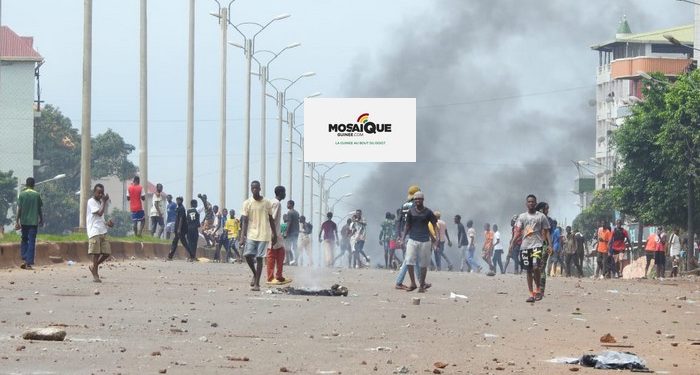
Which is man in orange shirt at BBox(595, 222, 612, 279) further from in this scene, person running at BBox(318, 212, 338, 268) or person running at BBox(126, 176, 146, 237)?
person running at BBox(126, 176, 146, 237)

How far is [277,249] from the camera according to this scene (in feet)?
83.1

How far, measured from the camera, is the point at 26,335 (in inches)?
578

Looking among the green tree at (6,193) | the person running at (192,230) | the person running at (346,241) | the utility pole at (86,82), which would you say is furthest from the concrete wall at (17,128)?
the person running at (192,230)

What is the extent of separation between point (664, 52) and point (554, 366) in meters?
125

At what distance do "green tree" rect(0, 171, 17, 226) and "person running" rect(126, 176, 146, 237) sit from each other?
5248cm

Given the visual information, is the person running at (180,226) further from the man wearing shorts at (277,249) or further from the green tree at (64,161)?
the green tree at (64,161)

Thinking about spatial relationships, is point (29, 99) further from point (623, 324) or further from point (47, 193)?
point (623, 324)

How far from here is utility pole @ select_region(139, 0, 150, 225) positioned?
48.8m

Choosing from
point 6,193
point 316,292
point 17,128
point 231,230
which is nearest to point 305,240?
point 231,230

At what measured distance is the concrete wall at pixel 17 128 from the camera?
110m

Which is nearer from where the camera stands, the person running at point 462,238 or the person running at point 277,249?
the person running at point 277,249

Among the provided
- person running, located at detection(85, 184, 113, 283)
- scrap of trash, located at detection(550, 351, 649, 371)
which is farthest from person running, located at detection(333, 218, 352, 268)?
scrap of trash, located at detection(550, 351, 649, 371)

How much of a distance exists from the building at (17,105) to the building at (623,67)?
135ft

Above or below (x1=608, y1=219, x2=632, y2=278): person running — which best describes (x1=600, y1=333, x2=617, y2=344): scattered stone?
below
